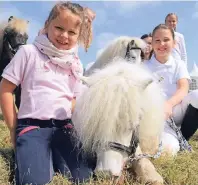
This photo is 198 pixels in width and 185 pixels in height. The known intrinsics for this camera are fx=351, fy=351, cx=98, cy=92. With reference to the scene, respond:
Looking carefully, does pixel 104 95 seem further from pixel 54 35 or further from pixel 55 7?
pixel 55 7

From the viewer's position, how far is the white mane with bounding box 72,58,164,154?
6.19 feet

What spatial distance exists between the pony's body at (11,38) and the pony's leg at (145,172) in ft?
10.8

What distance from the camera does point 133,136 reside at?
198 centimetres

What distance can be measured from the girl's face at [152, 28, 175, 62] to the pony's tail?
134 cm

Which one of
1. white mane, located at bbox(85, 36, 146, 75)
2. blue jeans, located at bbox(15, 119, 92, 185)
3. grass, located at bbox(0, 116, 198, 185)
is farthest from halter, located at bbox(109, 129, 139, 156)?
white mane, located at bbox(85, 36, 146, 75)

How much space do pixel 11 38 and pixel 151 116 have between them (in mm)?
3591

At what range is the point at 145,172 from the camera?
2125 mm

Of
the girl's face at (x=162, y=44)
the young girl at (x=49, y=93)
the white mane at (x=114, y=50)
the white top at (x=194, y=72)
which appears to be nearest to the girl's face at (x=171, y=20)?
the white top at (x=194, y=72)

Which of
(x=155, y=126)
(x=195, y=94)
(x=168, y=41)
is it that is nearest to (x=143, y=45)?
(x=168, y=41)

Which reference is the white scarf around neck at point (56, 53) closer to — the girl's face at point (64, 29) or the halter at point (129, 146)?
the girl's face at point (64, 29)

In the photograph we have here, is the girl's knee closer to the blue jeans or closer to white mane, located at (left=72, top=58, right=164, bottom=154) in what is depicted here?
white mane, located at (left=72, top=58, right=164, bottom=154)

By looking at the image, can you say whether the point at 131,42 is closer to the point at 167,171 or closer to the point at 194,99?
the point at 194,99

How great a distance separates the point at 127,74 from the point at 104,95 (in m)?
0.23

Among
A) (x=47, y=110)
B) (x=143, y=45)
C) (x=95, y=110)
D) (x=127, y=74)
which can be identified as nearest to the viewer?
→ (x=95, y=110)
